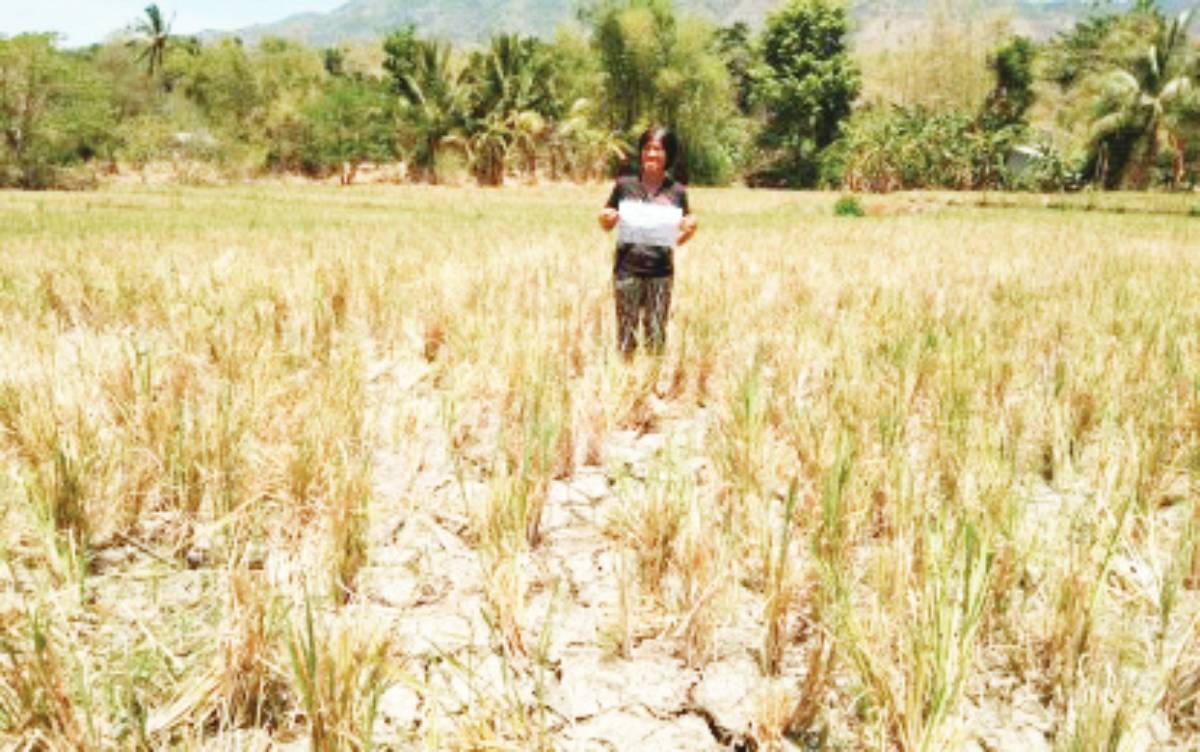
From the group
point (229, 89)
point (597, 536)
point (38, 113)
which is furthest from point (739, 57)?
point (597, 536)

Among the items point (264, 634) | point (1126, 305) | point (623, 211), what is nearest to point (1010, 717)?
point (264, 634)

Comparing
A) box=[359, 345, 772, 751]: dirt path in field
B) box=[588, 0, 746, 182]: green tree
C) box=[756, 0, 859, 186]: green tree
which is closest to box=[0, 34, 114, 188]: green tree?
box=[588, 0, 746, 182]: green tree

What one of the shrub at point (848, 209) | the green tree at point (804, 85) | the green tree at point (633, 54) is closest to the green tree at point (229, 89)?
the green tree at point (633, 54)

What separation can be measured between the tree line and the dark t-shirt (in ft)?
80.8

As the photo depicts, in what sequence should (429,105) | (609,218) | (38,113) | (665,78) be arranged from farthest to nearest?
(665,78) < (429,105) < (38,113) < (609,218)

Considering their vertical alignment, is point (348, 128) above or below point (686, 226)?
above

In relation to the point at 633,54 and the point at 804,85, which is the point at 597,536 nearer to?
the point at 633,54

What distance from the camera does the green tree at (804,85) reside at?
1590 inches

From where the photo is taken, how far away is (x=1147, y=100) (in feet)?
97.2

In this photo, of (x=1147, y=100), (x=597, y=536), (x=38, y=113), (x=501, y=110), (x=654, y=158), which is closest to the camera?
(x=597, y=536)

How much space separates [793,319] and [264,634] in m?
4.03

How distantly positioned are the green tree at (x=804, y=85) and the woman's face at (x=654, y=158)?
3709 cm

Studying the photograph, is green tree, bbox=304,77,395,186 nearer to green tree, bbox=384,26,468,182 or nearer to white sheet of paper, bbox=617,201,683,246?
green tree, bbox=384,26,468,182

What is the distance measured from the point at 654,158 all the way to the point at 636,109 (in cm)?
3940
